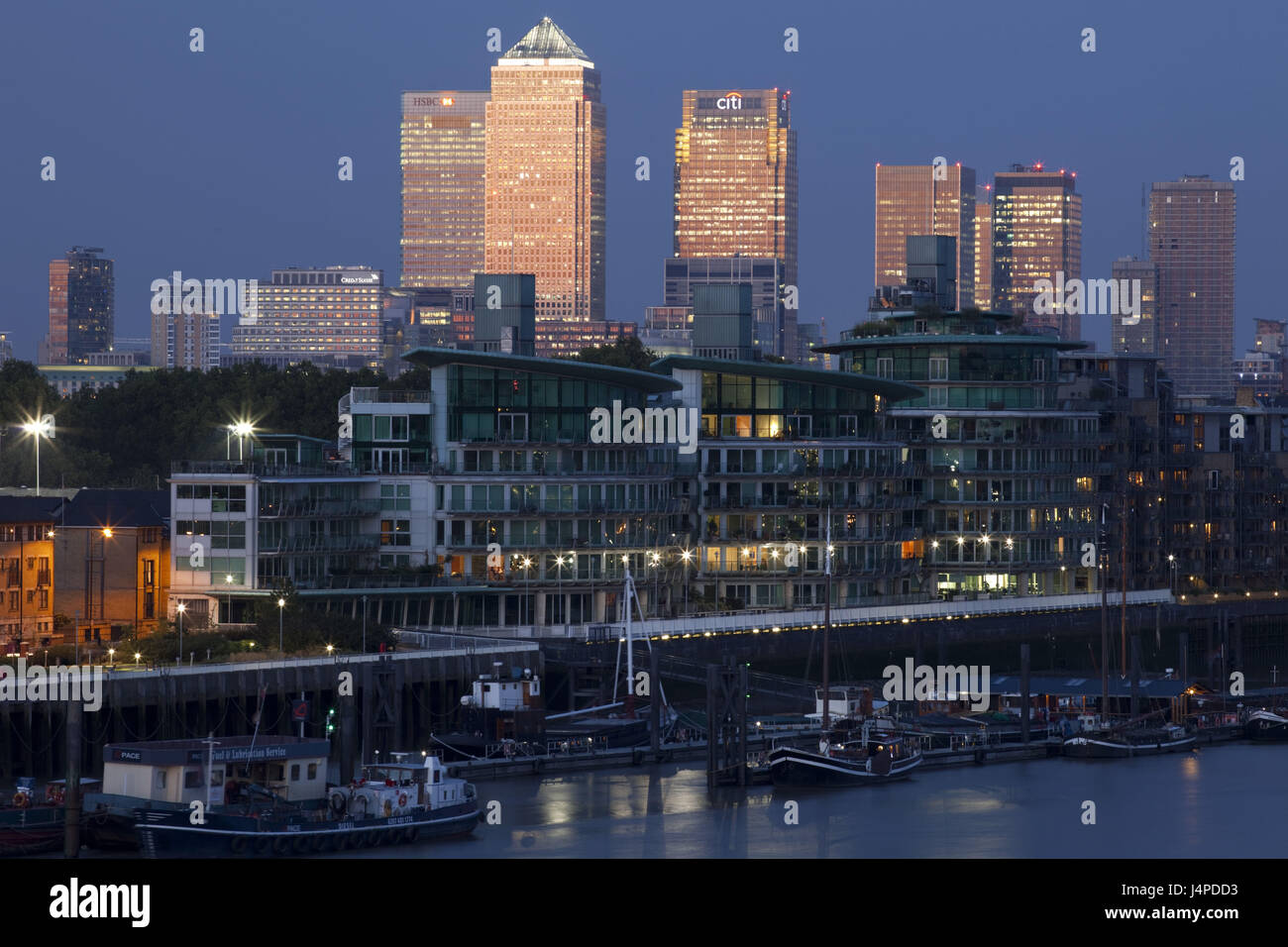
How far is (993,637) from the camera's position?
124 m

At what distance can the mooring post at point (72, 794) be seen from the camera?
69.8 m

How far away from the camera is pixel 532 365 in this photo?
113m

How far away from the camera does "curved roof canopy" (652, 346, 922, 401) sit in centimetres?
12531

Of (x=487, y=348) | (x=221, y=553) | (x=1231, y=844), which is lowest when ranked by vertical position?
(x=1231, y=844)

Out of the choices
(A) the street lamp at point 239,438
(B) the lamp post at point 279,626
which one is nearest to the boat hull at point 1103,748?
(B) the lamp post at point 279,626

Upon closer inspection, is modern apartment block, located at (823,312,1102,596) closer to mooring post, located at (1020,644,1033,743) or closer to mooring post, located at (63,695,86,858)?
mooring post, located at (1020,644,1033,743)

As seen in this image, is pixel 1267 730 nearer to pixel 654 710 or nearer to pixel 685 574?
pixel 654 710

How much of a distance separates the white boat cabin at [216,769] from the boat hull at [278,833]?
1449 mm

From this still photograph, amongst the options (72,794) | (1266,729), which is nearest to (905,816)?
(1266,729)

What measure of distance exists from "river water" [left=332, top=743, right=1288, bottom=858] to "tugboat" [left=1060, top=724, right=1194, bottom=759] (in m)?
2.22

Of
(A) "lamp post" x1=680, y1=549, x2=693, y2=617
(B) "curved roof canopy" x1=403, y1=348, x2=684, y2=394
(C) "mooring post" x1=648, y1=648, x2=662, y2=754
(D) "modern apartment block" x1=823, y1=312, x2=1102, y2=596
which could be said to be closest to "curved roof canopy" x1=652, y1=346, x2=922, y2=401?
(D) "modern apartment block" x1=823, y1=312, x2=1102, y2=596
